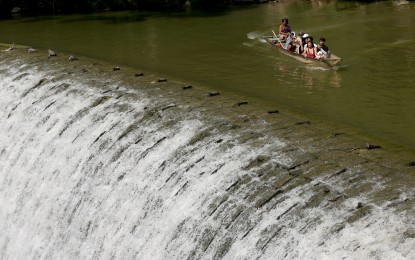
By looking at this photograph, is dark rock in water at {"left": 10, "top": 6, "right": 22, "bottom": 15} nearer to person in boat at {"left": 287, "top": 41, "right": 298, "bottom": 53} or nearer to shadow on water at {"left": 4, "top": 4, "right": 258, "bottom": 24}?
shadow on water at {"left": 4, "top": 4, "right": 258, "bottom": 24}

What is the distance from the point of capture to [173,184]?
11.4m

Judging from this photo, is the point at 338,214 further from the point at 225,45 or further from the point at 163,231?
the point at 225,45

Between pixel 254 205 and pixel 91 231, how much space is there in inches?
153

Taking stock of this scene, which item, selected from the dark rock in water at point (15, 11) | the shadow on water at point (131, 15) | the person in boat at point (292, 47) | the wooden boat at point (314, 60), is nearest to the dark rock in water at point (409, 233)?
the wooden boat at point (314, 60)

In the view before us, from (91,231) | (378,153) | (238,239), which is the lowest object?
(91,231)

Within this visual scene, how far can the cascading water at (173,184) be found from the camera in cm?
891

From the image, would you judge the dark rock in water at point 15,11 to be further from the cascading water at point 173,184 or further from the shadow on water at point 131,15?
the cascading water at point 173,184

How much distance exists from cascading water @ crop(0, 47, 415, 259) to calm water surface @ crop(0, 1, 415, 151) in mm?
2974

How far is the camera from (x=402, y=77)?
18844 mm

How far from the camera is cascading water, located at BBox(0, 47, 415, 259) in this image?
891 cm

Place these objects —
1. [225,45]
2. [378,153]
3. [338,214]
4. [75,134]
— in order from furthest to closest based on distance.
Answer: [225,45], [75,134], [378,153], [338,214]

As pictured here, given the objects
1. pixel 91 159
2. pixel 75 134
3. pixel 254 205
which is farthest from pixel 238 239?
pixel 75 134

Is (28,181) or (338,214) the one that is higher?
(338,214)

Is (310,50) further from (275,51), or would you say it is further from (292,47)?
(275,51)
